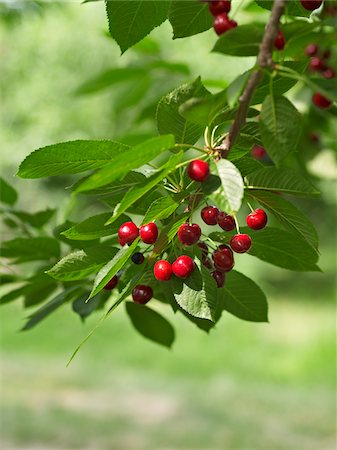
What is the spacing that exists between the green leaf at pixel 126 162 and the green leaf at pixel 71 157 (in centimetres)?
11

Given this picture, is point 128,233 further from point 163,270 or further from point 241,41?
point 241,41

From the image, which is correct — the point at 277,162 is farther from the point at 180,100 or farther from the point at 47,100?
the point at 47,100

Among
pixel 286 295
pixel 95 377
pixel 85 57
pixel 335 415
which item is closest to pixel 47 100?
pixel 85 57

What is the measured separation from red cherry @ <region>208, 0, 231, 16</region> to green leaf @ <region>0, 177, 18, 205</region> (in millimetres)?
665

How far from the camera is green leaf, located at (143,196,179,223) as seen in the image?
73 centimetres

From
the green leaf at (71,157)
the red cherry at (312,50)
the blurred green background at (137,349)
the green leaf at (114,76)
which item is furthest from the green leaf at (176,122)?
the green leaf at (114,76)

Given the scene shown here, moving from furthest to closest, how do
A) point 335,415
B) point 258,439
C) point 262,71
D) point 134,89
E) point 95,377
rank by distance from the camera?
point 95,377 < point 335,415 < point 258,439 < point 134,89 < point 262,71

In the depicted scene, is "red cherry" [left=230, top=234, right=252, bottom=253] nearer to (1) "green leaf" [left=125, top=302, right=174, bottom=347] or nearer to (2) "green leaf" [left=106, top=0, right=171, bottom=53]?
(2) "green leaf" [left=106, top=0, right=171, bottom=53]

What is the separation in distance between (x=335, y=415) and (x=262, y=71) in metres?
4.65

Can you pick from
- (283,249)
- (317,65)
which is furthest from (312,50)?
(283,249)

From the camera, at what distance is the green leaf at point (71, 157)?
74cm

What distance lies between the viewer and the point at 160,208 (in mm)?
738

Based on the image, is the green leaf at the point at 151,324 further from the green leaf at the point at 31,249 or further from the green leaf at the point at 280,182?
the green leaf at the point at 280,182

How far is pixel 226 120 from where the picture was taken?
742 mm
